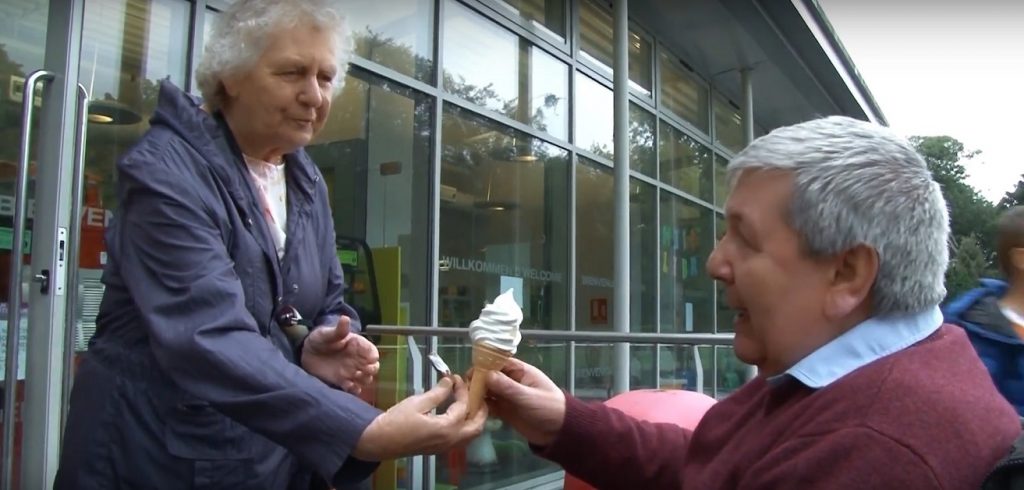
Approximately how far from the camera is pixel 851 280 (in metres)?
1.28

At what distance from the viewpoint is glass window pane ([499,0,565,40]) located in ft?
25.6

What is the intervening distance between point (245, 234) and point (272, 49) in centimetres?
38

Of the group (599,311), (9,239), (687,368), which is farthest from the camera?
(599,311)

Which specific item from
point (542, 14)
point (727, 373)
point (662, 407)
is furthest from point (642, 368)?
point (662, 407)

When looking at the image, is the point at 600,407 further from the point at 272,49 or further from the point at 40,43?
the point at 40,43

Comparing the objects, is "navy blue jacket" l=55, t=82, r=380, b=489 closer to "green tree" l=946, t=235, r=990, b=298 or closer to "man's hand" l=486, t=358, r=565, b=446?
"man's hand" l=486, t=358, r=565, b=446

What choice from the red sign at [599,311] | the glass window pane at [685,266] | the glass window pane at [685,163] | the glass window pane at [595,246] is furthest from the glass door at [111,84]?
the glass window pane at [685,266]

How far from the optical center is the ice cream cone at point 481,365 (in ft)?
5.28

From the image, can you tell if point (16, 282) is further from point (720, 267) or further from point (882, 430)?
point (882, 430)

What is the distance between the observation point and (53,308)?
3.28 metres

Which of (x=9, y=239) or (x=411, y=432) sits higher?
(x=9, y=239)

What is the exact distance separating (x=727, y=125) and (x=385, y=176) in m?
8.67

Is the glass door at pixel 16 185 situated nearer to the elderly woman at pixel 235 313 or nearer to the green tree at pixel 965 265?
the elderly woman at pixel 235 313

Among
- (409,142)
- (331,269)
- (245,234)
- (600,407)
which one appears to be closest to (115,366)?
(245,234)
